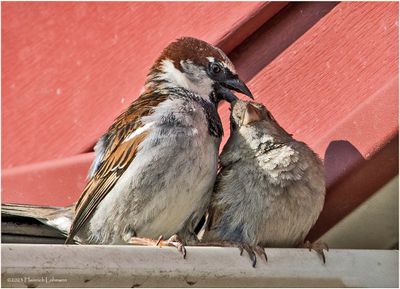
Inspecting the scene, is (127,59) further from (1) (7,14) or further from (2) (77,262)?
(2) (77,262)

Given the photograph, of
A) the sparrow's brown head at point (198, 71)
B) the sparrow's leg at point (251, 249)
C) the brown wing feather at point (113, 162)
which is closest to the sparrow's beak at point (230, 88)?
the sparrow's brown head at point (198, 71)

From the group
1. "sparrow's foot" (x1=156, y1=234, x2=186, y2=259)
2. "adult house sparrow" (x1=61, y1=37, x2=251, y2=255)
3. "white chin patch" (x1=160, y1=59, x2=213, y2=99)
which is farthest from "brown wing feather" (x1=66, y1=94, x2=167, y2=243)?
"sparrow's foot" (x1=156, y1=234, x2=186, y2=259)

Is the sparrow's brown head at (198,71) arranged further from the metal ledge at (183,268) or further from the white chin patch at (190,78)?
the metal ledge at (183,268)

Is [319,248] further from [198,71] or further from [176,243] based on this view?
[198,71]

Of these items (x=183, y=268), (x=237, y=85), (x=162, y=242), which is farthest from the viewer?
(x=237, y=85)

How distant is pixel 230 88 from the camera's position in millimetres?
2328

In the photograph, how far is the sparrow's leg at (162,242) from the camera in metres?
1.74

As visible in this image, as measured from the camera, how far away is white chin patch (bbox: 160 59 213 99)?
2.33 metres

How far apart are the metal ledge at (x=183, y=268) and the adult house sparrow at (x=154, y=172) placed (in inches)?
11.6

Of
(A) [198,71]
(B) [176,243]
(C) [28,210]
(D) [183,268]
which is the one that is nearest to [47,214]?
(C) [28,210]

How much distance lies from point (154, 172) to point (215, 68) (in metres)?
0.37

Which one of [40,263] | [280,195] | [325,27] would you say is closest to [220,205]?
[280,195]

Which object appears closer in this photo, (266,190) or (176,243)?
(176,243)

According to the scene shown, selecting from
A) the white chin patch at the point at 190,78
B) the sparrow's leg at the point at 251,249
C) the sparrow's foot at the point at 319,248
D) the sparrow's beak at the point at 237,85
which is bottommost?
the sparrow's foot at the point at 319,248
